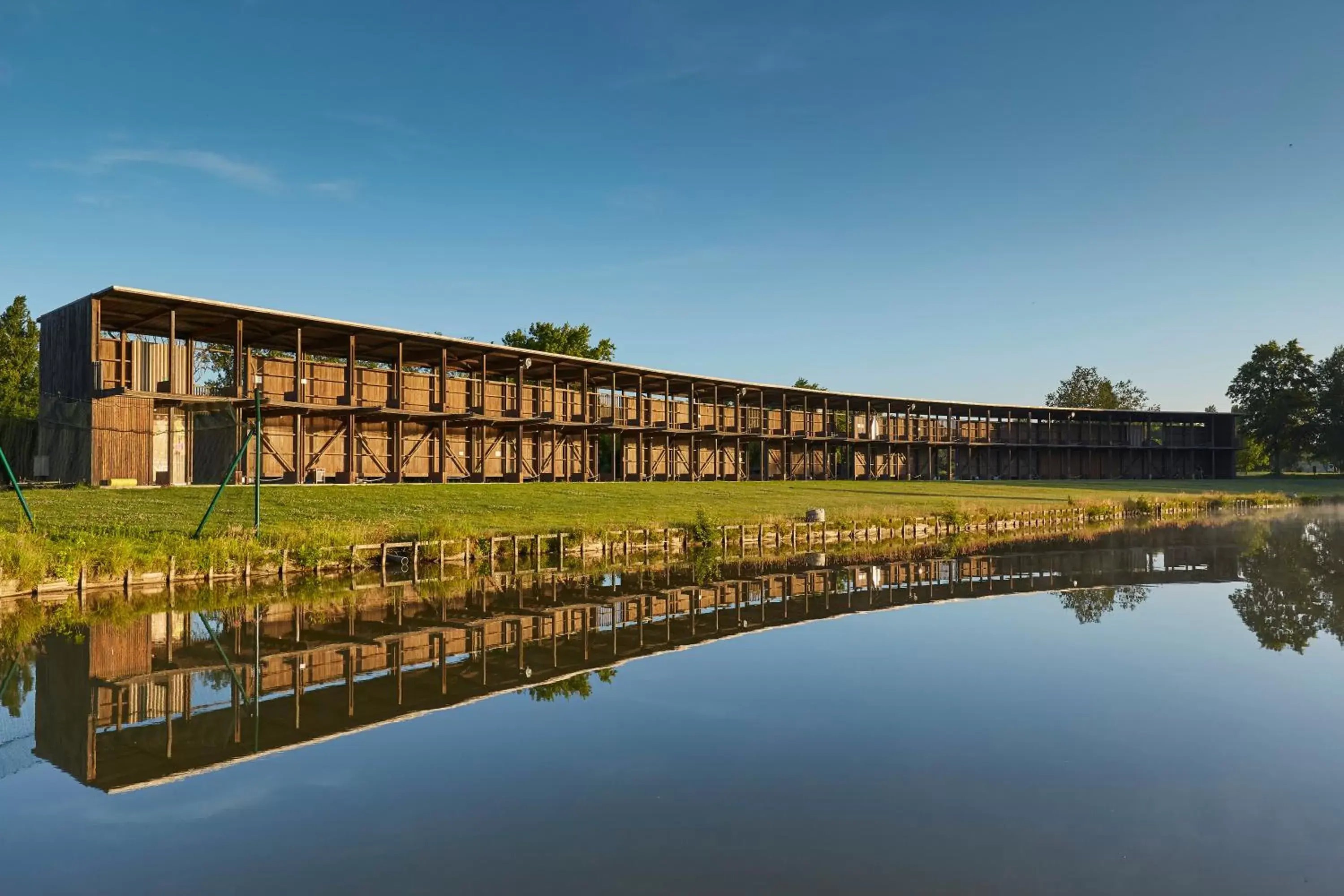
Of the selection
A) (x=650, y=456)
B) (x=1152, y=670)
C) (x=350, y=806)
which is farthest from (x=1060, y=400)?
(x=350, y=806)

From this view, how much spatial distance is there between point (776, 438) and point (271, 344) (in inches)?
1395

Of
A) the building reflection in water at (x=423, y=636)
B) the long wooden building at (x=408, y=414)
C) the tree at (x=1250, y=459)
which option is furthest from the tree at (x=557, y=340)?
the tree at (x=1250, y=459)

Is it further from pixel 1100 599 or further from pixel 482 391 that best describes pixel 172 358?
pixel 1100 599

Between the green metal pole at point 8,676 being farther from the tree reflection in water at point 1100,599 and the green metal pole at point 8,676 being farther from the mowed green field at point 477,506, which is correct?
the tree reflection in water at point 1100,599

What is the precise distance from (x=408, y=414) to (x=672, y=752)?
102 feet

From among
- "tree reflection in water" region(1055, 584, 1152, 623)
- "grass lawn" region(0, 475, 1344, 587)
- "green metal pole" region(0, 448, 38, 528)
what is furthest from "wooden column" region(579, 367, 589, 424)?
"tree reflection in water" region(1055, 584, 1152, 623)

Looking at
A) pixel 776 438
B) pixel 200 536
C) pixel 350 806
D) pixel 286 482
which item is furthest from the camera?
pixel 776 438

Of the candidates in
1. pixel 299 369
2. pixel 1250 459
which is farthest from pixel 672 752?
pixel 1250 459

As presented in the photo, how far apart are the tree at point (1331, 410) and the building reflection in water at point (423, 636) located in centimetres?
8371

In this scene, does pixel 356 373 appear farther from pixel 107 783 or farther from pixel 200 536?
pixel 107 783

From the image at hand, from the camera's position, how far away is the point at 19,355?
6412 cm

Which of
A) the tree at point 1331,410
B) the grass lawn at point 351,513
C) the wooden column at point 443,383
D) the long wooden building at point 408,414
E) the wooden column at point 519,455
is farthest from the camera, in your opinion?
the tree at point 1331,410

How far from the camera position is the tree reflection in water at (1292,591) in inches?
688

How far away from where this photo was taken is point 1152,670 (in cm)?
1416
